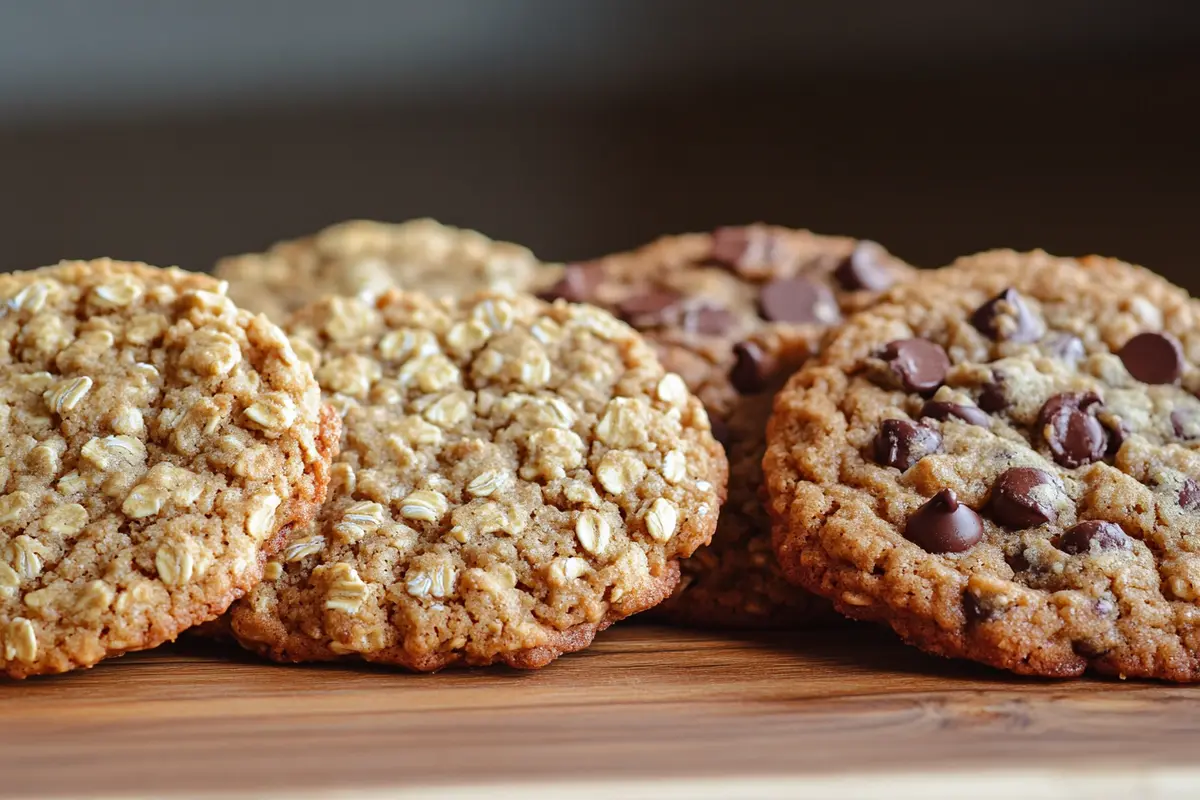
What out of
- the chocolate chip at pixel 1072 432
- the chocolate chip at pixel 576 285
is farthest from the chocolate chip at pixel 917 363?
the chocolate chip at pixel 576 285

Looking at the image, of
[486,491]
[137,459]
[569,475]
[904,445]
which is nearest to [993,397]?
[904,445]

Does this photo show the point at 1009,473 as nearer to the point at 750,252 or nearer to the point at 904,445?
the point at 904,445

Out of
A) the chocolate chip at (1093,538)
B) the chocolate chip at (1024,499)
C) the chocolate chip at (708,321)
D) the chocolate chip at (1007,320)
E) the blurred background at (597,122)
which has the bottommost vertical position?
the chocolate chip at (1093,538)

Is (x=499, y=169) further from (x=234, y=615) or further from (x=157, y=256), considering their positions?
(x=234, y=615)

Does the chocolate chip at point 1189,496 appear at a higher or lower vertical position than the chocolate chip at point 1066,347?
lower

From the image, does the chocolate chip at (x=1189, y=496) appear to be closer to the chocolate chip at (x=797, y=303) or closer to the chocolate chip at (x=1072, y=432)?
the chocolate chip at (x=1072, y=432)

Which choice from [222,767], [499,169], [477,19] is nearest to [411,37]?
[477,19]

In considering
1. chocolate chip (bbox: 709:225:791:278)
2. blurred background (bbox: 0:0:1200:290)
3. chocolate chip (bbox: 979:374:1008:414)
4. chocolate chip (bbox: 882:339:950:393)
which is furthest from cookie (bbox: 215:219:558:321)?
blurred background (bbox: 0:0:1200:290)
